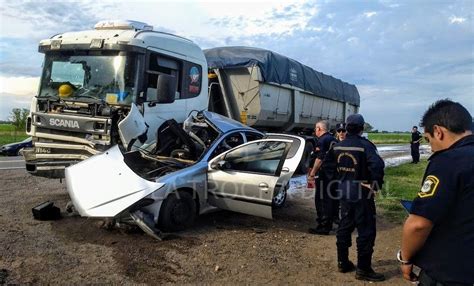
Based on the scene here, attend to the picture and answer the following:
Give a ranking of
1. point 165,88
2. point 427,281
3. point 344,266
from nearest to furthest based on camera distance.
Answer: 1. point 427,281
2. point 344,266
3. point 165,88

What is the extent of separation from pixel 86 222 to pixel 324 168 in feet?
11.7

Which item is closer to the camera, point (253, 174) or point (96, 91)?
point (253, 174)

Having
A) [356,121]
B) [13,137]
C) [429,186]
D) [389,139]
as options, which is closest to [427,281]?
[429,186]

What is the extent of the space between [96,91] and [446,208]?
6.19 meters

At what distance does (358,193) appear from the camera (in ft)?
14.7

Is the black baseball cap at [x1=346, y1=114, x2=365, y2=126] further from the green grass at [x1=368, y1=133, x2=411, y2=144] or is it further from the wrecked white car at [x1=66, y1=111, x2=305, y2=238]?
the green grass at [x1=368, y1=133, x2=411, y2=144]

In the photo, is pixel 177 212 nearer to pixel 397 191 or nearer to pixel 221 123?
pixel 221 123

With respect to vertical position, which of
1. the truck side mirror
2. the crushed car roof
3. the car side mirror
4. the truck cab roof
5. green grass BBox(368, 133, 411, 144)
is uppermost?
the truck cab roof

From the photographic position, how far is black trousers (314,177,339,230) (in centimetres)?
620

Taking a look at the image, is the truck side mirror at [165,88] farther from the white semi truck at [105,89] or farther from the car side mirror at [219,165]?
the car side mirror at [219,165]

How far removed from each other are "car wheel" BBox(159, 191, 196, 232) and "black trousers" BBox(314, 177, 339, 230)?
1904 mm

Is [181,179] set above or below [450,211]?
below

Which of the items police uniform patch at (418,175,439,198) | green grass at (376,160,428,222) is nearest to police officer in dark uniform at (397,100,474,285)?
police uniform patch at (418,175,439,198)

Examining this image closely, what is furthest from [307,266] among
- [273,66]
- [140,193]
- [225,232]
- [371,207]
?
[273,66]
